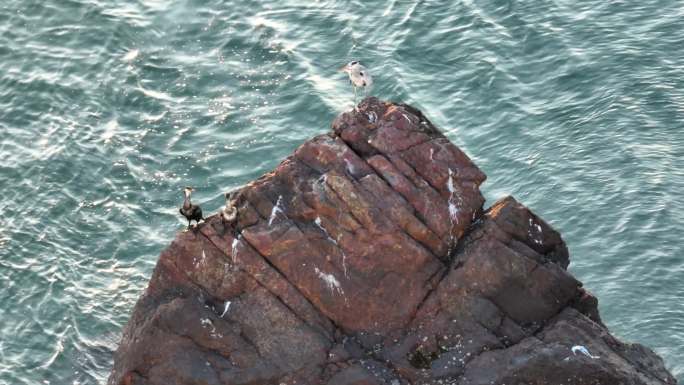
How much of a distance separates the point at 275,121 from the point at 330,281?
19031mm

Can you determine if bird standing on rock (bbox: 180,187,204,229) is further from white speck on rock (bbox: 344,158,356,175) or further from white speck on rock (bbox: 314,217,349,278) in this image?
white speck on rock (bbox: 344,158,356,175)

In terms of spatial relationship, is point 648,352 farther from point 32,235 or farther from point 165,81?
point 165,81

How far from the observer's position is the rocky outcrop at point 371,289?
2555 centimetres

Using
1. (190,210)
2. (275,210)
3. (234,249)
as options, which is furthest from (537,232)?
(190,210)

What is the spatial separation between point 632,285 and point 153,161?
720 inches

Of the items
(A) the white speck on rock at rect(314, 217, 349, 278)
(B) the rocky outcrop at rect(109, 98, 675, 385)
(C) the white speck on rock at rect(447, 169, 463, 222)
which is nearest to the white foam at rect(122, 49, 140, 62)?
(B) the rocky outcrop at rect(109, 98, 675, 385)

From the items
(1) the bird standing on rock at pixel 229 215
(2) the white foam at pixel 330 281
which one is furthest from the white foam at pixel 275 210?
(2) the white foam at pixel 330 281

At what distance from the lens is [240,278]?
26.3 m

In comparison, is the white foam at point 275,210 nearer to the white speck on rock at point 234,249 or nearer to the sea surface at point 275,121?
the white speck on rock at point 234,249

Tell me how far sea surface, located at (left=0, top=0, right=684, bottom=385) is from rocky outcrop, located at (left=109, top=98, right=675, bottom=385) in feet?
23.5

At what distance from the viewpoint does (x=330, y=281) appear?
26.3 metres

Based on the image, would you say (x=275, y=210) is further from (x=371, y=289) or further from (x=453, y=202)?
(x=453, y=202)

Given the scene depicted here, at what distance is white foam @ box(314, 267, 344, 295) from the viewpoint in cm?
2623

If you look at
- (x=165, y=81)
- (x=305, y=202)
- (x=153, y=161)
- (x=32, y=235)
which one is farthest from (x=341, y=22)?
(x=305, y=202)
